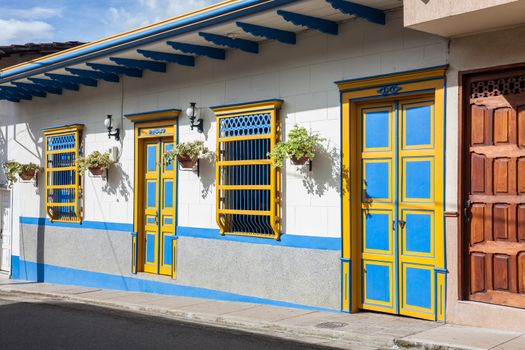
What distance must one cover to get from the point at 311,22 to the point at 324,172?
1918 mm

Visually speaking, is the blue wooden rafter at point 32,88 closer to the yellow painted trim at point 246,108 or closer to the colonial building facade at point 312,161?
the colonial building facade at point 312,161

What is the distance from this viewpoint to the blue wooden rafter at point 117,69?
37.7 feet

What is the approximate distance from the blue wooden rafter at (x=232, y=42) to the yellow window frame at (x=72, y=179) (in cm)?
475

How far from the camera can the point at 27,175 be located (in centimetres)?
1423

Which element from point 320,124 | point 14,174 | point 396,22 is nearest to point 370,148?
point 320,124

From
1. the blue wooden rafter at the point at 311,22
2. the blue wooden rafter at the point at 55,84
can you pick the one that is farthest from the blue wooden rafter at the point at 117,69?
the blue wooden rafter at the point at 311,22

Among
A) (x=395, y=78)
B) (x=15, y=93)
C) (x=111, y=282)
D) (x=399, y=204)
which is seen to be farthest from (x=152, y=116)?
(x=399, y=204)

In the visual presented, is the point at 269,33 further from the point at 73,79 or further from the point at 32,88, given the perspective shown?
the point at 32,88

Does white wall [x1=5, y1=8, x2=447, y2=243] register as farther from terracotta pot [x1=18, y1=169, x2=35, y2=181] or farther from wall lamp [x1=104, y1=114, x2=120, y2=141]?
terracotta pot [x1=18, y1=169, x2=35, y2=181]

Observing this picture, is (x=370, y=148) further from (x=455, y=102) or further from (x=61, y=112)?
(x=61, y=112)

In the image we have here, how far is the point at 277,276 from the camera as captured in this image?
368 inches

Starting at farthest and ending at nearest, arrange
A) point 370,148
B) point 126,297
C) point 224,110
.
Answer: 1. point 126,297
2. point 224,110
3. point 370,148

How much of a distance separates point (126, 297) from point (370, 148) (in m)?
5.06

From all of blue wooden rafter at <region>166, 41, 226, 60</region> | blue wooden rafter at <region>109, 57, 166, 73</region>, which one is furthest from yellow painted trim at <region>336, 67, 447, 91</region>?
blue wooden rafter at <region>109, 57, 166, 73</region>
